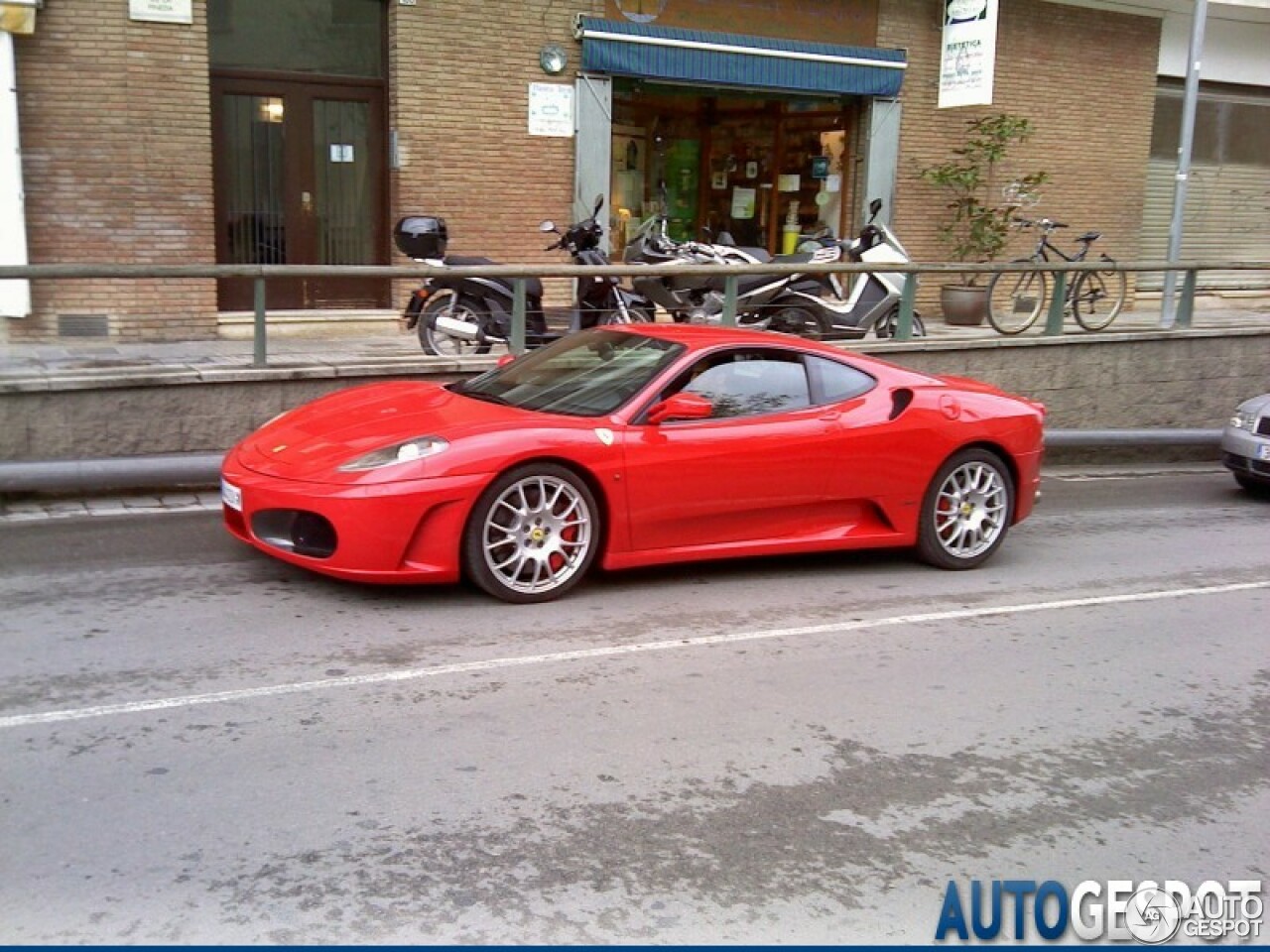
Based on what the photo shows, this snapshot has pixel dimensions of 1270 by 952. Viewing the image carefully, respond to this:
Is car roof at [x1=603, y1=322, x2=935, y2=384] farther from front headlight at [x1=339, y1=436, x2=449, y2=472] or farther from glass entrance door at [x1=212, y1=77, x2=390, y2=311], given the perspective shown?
glass entrance door at [x1=212, y1=77, x2=390, y2=311]

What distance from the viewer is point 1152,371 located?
12844mm

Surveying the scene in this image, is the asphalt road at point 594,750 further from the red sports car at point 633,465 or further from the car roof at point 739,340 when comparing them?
the car roof at point 739,340

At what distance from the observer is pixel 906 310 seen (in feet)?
37.6

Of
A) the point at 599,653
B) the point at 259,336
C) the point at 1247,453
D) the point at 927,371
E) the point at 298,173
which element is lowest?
the point at 599,653

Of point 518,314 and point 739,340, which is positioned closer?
point 739,340

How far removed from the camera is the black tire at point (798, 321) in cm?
1113

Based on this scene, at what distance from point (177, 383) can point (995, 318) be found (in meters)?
7.31

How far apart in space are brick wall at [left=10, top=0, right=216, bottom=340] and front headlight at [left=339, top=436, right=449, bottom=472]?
23.9ft

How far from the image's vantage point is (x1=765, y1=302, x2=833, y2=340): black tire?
36.5 feet

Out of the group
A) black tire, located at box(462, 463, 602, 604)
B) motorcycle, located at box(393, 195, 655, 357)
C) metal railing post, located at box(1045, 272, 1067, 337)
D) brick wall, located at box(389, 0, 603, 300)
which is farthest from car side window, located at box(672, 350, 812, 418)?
brick wall, located at box(389, 0, 603, 300)

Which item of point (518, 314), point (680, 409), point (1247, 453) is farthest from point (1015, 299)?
point (680, 409)

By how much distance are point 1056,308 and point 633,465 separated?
720cm

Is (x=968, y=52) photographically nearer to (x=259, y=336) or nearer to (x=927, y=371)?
(x=927, y=371)

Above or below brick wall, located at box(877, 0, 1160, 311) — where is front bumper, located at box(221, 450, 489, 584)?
below
